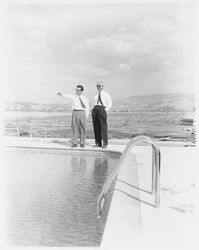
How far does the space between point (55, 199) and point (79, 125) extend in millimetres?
3500

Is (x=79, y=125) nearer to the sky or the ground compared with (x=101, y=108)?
nearer to the ground

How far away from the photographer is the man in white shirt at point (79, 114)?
6.90 metres

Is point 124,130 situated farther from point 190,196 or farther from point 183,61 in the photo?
point 190,196

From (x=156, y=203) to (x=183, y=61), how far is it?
13.0 metres

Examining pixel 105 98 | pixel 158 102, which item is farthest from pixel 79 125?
pixel 158 102

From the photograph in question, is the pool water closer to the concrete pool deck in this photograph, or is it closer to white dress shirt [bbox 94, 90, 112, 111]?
the concrete pool deck

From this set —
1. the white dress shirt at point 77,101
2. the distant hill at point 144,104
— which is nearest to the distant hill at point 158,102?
the distant hill at point 144,104

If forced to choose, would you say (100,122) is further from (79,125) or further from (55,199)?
(55,199)

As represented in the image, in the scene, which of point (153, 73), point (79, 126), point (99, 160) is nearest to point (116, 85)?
point (153, 73)

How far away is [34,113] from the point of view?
56.9 ft

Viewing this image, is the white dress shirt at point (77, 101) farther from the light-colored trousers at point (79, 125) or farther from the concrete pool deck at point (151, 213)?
the concrete pool deck at point (151, 213)

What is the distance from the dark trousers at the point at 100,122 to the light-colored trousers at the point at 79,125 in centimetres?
20

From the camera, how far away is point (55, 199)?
3.67 meters

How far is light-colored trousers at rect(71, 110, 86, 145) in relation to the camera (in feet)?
23.0
